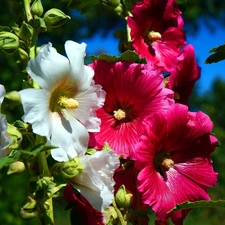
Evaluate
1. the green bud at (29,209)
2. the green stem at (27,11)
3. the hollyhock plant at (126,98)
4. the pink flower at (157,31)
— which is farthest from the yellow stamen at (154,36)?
the green bud at (29,209)

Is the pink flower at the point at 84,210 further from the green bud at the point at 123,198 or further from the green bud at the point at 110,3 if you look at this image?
the green bud at the point at 110,3

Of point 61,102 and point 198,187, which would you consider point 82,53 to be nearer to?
point 61,102

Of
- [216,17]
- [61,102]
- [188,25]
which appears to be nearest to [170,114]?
[61,102]

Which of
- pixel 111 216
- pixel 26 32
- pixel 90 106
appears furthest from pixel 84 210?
pixel 26 32

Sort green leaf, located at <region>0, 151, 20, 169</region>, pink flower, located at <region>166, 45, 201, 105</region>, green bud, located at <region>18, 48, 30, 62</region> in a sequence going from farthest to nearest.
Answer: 1. pink flower, located at <region>166, 45, 201, 105</region>
2. green bud, located at <region>18, 48, 30, 62</region>
3. green leaf, located at <region>0, 151, 20, 169</region>

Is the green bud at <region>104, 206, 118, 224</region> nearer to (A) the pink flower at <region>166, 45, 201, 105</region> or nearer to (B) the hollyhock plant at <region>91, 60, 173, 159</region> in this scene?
(B) the hollyhock plant at <region>91, 60, 173, 159</region>

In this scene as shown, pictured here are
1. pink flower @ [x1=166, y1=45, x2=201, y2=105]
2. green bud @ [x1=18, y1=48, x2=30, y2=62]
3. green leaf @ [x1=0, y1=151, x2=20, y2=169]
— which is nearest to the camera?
green leaf @ [x1=0, y1=151, x2=20, y2=169]

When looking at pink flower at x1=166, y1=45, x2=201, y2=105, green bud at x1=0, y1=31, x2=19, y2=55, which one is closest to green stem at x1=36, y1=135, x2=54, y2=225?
green bud at x1=0, y1=31, x2=19, y2=55

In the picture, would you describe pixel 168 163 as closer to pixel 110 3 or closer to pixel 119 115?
pixel 119 115
